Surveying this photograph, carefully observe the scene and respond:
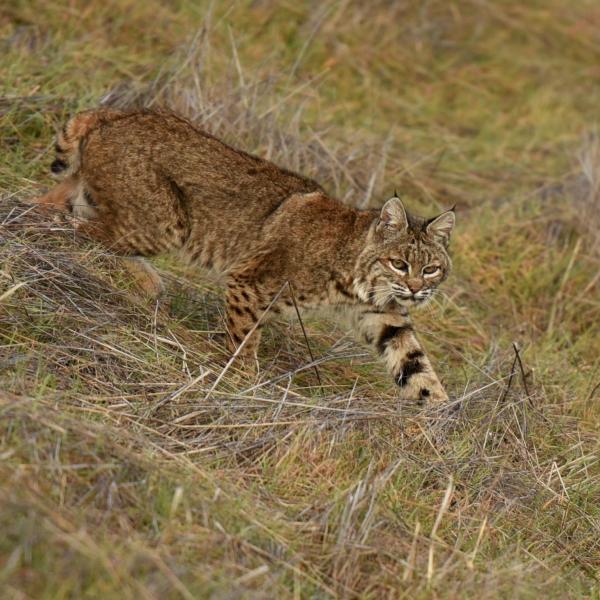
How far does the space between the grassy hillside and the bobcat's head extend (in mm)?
427

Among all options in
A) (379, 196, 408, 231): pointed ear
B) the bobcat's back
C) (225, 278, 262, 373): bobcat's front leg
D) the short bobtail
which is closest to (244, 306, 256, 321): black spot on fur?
(225, 278, 262, 373): bobcat's front leg

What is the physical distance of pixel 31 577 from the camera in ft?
12.5

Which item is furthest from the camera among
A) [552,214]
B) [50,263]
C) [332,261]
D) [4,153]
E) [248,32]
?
[248,32]

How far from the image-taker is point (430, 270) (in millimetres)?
6414

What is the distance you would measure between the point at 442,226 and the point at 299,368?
1129 millimetres

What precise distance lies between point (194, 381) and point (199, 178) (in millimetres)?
1475

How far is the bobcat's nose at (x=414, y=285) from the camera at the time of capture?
20.8 ft

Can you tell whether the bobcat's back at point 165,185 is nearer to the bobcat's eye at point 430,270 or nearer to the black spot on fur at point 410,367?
the bobcat's eye at point 430,270

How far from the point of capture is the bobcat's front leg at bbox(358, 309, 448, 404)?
20.9ft

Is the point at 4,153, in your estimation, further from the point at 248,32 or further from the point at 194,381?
the point at 248,32

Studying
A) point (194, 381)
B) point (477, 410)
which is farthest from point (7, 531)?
point (477, 410)

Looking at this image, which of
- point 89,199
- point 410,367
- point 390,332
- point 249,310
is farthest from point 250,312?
point 89,199

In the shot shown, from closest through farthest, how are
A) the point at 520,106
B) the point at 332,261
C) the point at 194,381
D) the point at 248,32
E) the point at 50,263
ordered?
the point at 194,381
the point at 50,263
the point at 332,261
the point at 248,32
the point at 520,106

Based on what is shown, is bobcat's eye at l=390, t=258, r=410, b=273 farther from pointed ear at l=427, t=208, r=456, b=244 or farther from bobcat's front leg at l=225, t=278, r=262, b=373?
Answer: bobcat's front leg at l=225, t=278, r=262, b=373
